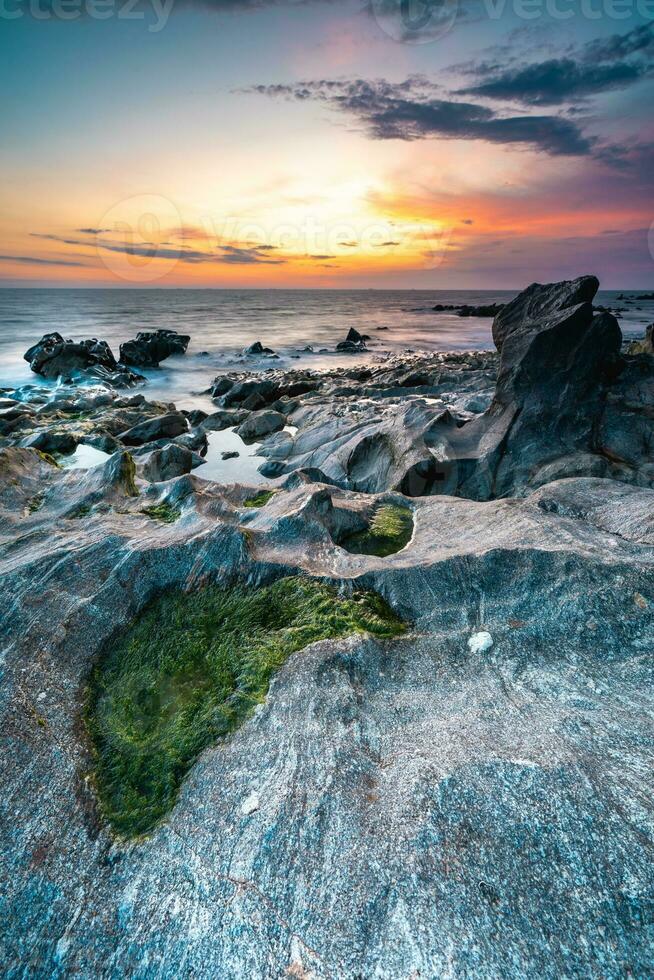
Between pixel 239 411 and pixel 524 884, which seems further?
pixel 239 411

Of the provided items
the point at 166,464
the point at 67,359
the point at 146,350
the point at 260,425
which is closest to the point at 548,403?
the point at 166,464

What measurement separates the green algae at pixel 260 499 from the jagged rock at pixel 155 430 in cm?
1333

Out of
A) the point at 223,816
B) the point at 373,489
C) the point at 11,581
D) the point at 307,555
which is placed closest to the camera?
the point at 223,816

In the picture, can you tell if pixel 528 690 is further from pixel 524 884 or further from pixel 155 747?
pixel 155 747

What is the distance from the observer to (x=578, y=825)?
4207 millimetres

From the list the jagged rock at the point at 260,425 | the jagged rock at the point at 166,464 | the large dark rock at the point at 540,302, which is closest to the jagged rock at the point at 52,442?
the jagged rock at the point at 166,464

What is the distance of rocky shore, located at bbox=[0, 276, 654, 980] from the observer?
3.96 m

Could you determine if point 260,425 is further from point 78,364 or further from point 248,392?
point 78,364

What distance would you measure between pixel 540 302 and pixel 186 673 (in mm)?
17249

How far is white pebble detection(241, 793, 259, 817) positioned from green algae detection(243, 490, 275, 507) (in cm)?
817

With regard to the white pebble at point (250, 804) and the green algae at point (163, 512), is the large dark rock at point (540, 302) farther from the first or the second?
the white pebble at point (250, 804)

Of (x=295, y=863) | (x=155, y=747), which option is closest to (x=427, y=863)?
(x=295, y=863)

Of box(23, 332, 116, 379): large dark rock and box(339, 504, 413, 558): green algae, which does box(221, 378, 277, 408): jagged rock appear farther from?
box(339, 504, 413, 558): green algae

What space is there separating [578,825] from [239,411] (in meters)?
27.6
